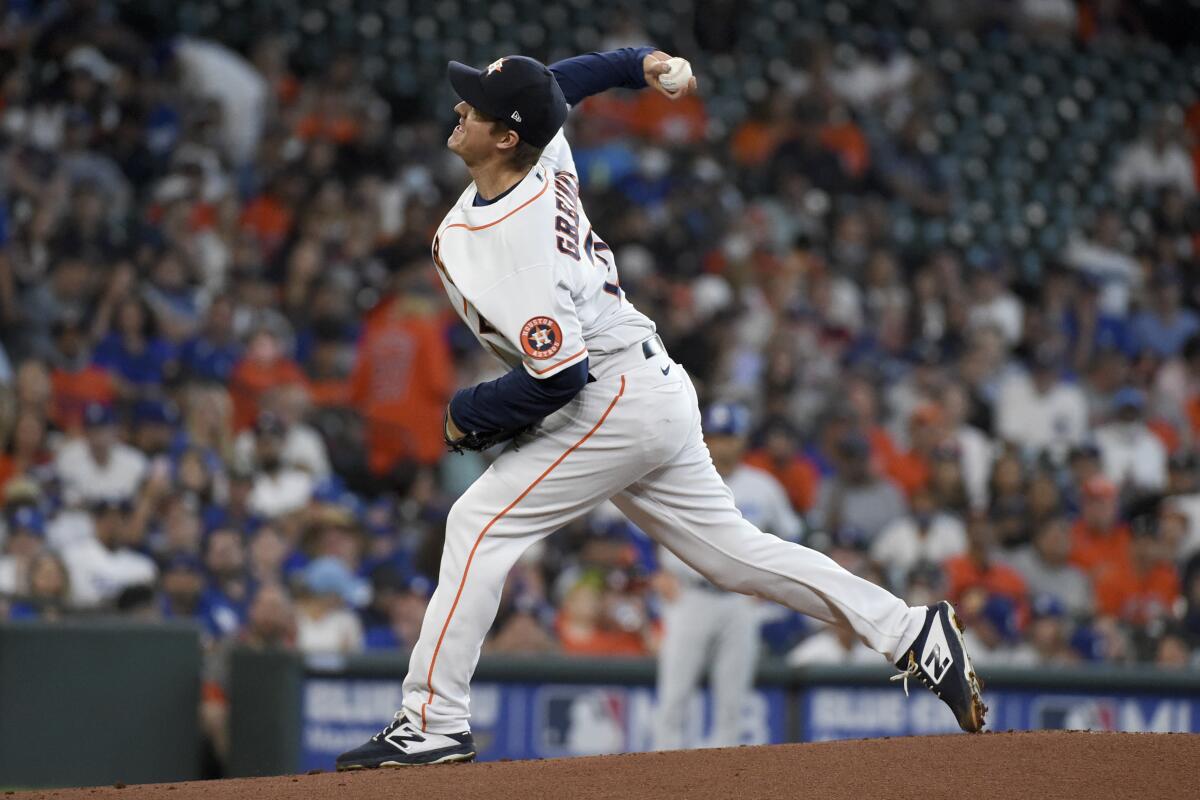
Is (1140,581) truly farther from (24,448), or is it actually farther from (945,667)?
(24,448)

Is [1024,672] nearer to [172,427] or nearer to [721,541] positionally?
[721,541]

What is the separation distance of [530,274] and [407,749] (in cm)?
111

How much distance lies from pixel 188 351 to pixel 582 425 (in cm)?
533

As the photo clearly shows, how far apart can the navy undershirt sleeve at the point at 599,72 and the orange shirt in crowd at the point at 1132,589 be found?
A: 18.3 ft

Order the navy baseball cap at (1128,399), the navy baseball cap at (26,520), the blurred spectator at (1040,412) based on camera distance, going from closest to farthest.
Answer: the navy baseball cap at (26,520) < the navy baseball cap at (1128,399) < the blurred spectator at (1040,412)

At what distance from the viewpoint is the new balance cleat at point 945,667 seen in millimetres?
3924

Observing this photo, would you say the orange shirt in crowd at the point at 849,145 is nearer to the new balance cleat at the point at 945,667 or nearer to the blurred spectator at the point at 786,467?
the blurred spectator at the point at 786,467

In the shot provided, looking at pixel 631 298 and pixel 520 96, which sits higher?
pixel 631 298

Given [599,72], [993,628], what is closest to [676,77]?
[599,72]

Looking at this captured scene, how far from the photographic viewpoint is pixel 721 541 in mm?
3881

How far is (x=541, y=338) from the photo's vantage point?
3520 mm

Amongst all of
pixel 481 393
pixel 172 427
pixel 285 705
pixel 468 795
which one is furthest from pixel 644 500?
pixel 172 427

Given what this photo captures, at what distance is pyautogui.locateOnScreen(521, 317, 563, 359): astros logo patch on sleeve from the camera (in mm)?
3514

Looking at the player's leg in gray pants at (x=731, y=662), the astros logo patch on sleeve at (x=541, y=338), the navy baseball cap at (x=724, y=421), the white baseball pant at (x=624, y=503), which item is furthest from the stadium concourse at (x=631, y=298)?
the astros logo patch on sleeve at (x=541, y=338)
